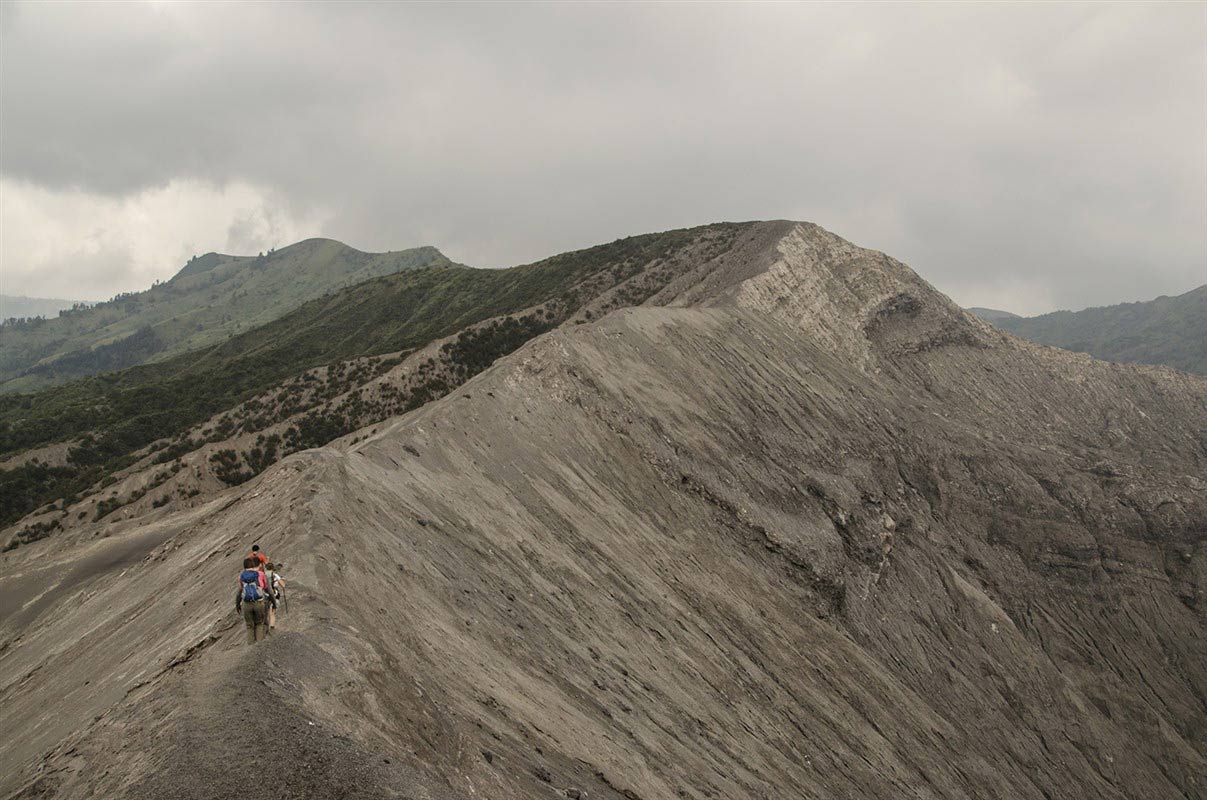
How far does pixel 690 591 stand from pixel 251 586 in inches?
840

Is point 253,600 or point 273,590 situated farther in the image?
point 273,590

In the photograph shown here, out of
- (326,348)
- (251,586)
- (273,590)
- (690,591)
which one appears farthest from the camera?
(326,348)

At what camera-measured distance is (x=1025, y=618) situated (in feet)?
137

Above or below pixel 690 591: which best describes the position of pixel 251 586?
above

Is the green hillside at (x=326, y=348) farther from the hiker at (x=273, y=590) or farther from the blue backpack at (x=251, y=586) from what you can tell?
Result: the blue backpack at (x=251, y=586)

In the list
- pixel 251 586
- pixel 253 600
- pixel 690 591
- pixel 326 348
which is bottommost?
pixel 690 591

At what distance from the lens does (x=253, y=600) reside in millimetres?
11781

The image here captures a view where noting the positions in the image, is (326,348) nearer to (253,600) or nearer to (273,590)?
(273,590)

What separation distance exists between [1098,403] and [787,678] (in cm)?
5201

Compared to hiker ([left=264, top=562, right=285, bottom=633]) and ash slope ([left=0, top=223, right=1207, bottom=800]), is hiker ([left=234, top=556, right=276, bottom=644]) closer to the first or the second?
hiker ([left=264, top=562, right=285, bottom=633])

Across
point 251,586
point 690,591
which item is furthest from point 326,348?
point 251,586

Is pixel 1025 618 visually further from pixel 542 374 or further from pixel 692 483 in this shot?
pixel 542 374

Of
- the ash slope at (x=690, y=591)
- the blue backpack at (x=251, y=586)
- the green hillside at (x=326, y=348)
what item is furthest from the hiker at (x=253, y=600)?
the green hillside at (x=326, y=348)

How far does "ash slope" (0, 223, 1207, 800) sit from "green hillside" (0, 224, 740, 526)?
1893 cm
